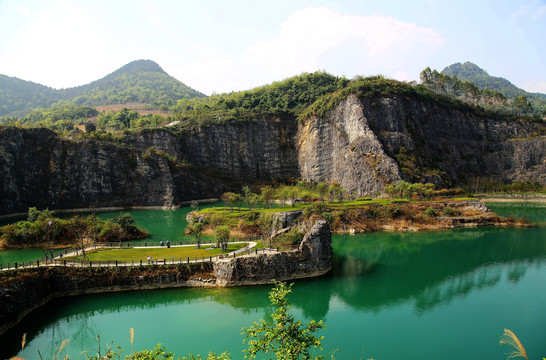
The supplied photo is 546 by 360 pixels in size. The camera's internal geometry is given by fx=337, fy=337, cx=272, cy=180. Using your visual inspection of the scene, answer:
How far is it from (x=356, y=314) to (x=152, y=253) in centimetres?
2540

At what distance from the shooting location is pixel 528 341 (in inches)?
1041

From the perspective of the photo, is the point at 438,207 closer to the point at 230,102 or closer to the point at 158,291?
the point at 158,291

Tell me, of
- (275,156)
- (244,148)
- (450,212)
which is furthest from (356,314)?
(244,148)

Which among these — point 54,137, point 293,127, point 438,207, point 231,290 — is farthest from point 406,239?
point 54,137

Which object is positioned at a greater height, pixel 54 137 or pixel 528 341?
pixel 54 137

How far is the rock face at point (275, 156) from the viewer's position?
325 ft

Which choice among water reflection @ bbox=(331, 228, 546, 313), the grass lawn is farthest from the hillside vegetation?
the grass lawn

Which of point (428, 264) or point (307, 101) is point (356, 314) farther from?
point (307, 101)

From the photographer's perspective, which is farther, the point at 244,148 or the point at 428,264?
the point at 244,148

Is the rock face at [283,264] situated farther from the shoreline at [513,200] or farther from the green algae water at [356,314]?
the shoreline at [513,200]

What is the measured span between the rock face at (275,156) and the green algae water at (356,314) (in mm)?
56931

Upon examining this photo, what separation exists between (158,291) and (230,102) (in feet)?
438

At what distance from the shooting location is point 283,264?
37.1m

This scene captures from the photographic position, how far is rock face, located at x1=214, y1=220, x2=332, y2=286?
117 feet
